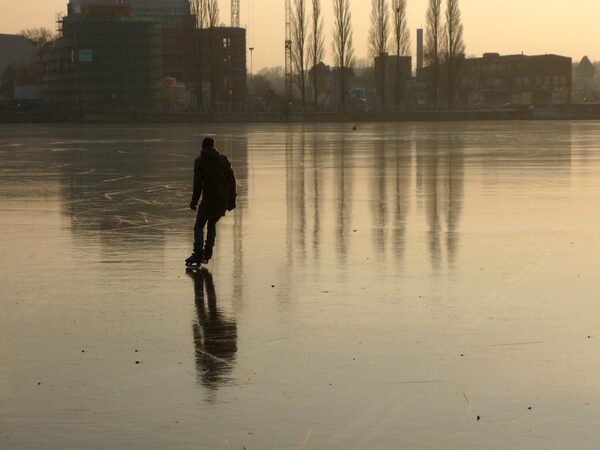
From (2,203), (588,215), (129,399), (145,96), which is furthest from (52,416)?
(145,96)

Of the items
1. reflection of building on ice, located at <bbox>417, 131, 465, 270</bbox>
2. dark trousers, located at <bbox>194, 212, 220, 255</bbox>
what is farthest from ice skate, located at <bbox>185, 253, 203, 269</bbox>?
reflection of building on ice, located at <bbox>417, 131, 465, 270</bbox>

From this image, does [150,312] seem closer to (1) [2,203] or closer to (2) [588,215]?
(2) [588,215]

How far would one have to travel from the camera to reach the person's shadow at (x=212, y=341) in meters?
8.16

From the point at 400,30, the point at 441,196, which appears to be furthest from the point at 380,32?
the point at 441,196

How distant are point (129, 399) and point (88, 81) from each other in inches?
5568

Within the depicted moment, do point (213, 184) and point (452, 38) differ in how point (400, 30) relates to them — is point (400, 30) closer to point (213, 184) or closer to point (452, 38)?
point (452, 38)

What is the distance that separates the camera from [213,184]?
14.1 meters

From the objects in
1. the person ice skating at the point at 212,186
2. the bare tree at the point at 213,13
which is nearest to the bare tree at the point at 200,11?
the bare tree at the point at 213,13

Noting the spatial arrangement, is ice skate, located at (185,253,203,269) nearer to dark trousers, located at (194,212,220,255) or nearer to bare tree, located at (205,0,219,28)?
dark trousers, located at (194,212,220,255)

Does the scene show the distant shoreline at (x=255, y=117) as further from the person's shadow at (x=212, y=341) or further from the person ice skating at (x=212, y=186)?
the person's shadow at (x=212, y=341)

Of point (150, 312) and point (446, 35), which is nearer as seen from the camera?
point (150, 312)

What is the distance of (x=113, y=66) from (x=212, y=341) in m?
139

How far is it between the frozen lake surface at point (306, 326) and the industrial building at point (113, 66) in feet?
409

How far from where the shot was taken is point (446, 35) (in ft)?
398
